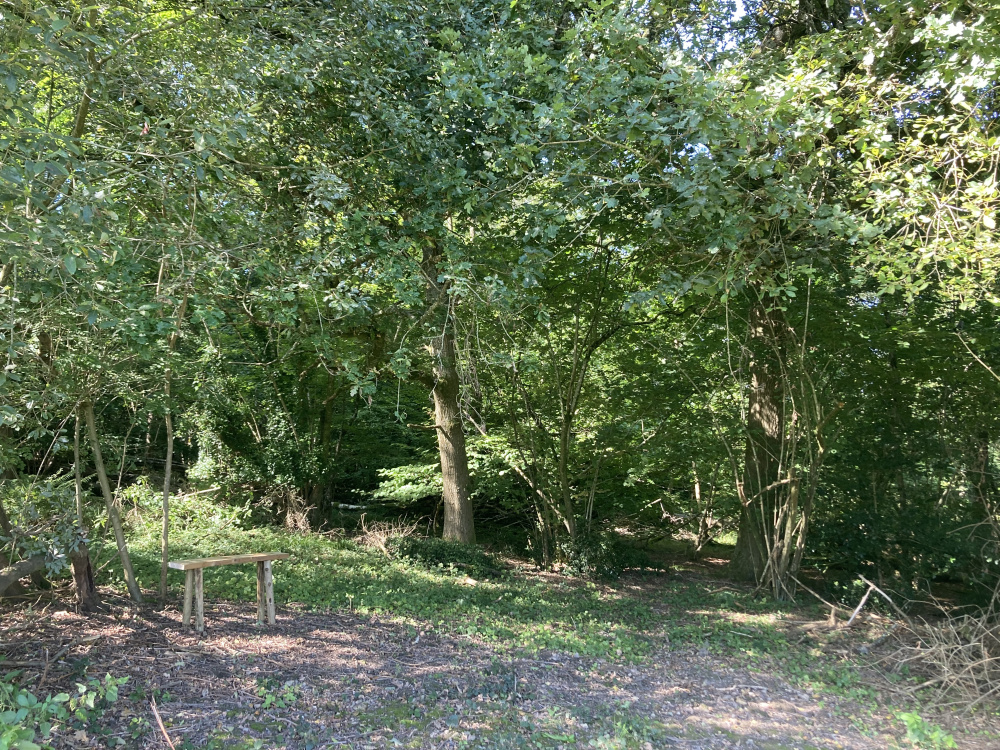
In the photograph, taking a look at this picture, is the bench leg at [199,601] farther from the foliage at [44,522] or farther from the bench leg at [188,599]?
the foliage at [44,522]

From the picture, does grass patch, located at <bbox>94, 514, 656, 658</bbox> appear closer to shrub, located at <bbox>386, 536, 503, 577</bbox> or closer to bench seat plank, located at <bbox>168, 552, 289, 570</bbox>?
shrub, located at <bbox>386, 536, 503, 577</bbox>

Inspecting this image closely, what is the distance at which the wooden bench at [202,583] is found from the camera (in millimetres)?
5121

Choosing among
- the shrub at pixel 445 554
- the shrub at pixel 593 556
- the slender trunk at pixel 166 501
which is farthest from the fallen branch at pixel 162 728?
the shrub at pixel 593 556

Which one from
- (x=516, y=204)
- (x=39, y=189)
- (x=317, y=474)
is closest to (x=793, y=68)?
(x=516, y=204)

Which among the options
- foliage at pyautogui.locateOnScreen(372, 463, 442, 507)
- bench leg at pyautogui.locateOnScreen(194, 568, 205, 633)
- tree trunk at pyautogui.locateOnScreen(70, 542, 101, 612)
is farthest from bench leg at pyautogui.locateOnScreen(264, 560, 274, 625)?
foliage at pyautogui.locateOnScreen(372, 463, 442, 507)

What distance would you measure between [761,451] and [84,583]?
7808 mm

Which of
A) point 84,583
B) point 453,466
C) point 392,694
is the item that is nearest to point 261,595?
point 84,583

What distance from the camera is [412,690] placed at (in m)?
4.52

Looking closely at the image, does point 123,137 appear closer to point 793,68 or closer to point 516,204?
point 516,204

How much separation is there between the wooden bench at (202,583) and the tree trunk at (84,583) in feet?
2.00

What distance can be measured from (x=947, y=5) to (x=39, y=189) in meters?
5.77

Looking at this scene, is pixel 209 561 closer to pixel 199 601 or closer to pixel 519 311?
pixel 199 601

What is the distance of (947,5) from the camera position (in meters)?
4.57

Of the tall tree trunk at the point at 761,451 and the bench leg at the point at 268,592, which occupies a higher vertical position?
the tall tree trunk at the point at 761,451
